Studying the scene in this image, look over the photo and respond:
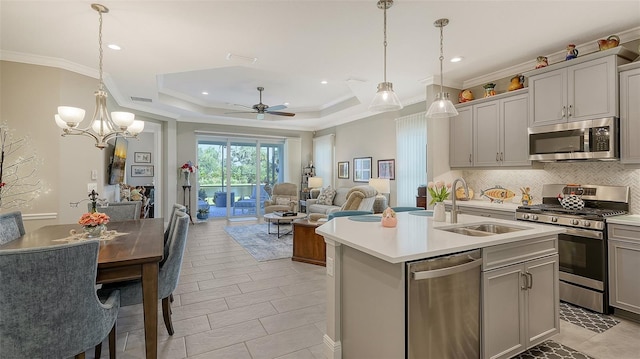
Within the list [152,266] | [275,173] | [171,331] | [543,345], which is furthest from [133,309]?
[275,173]

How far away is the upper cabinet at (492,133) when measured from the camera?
12.5 ft

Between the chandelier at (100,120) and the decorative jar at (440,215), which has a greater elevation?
the chandelier at (100,120)

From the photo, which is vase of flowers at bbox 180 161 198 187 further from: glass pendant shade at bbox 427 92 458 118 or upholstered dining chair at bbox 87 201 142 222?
glass pendant shade at bbox 427 92 458 118

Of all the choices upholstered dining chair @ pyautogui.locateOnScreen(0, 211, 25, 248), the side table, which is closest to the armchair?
the side table

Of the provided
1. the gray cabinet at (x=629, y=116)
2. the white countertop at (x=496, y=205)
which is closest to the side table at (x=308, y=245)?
the white countertop at (x=496, y=205)

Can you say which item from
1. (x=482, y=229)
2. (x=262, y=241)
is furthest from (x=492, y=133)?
(x=262, y=241)

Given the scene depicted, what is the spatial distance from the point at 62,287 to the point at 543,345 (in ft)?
10.7

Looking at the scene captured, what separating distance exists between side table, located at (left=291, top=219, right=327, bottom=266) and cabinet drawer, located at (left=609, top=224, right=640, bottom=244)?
3.07m

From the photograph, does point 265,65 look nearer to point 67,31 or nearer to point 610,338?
point 67,31

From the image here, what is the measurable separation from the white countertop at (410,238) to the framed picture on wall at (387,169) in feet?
12.3

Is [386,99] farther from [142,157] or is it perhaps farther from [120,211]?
[142,157]

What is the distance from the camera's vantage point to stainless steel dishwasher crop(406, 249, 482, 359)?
1.63 m

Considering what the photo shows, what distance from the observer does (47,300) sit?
148 cm

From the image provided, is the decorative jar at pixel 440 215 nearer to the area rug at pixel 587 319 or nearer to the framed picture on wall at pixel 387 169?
the area rug at pixel 587 319
